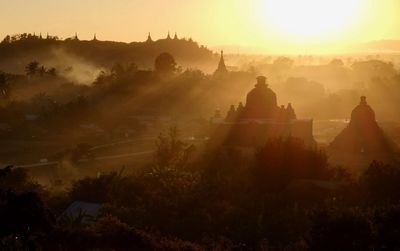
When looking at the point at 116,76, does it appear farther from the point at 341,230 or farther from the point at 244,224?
the point at 341,230

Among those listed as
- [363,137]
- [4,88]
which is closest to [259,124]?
[363,137]

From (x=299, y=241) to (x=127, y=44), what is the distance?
118 metres

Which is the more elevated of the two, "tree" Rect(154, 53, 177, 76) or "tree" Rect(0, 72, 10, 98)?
"tree" Rect(154, 53, 177, 76)

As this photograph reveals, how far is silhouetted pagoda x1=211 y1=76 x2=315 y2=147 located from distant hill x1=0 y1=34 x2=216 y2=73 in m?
81.2

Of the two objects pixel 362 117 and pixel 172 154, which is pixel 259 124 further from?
pixel 362 117

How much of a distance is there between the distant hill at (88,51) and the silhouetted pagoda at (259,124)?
8121 centimetres

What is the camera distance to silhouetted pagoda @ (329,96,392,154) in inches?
1150

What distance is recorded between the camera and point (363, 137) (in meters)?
29.3

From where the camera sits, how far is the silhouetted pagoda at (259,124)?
2792 cm

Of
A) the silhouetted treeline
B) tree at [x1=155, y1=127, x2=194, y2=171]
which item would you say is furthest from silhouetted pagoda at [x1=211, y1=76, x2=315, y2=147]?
tree at [x1=155, y1=127, x2=194, y2=171]

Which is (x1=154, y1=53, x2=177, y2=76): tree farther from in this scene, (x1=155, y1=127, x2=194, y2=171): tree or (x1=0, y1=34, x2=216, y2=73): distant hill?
(x1=0, y1=34, x2=216, y2=73): distant hill

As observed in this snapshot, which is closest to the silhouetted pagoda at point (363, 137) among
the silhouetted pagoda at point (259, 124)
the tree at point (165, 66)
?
the silhouetted pagoda at point (259, 124)

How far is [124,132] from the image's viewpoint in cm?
4175

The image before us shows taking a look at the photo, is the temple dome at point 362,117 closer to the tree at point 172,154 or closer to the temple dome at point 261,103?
the temple dome at point 261,103
